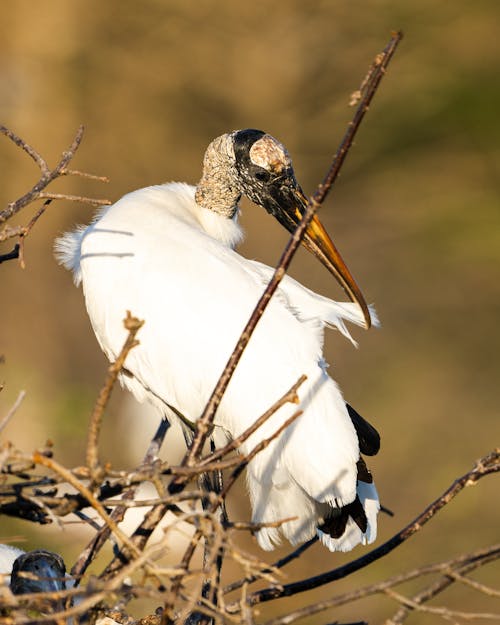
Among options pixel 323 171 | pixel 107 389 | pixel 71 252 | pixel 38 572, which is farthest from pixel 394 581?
pixel 323 171

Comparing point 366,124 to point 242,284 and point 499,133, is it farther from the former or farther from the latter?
point 242,284

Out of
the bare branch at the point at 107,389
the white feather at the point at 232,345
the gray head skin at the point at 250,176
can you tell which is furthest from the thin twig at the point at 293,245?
the gray head skin at the point at 250,176

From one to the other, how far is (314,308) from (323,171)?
7.00 metres

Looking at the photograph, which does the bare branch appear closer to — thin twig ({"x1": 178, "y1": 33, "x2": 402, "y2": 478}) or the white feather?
thin twig ({"x1": 178, "y1": 33, "x2": 402, "y2": 478})

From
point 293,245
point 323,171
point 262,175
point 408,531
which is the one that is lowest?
point 408,531

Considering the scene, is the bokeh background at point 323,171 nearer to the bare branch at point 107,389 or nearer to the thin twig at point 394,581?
the thin twig at point 394,581

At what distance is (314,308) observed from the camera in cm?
255

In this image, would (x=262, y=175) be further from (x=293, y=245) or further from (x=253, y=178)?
(x=293, y=245)

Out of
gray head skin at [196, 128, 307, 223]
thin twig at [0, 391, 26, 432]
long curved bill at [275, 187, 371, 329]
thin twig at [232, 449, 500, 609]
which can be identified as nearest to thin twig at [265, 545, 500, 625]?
thin twig at [232, 449, 500, 609]

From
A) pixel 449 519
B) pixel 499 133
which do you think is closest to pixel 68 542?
pixel 449 519

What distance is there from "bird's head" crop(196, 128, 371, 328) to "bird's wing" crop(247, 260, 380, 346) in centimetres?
8

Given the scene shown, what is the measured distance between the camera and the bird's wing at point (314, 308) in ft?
8.21

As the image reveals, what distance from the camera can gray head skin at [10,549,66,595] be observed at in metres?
1.72

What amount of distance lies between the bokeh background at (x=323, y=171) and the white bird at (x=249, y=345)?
3.86m
